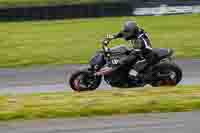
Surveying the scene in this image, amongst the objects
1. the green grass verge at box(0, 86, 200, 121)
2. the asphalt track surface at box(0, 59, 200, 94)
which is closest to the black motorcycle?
the asphalt track surface at box(0, 59, 200, 94)

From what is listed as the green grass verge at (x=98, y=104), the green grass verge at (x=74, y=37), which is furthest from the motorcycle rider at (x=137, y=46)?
the green grass verge at (x=74, y=37)

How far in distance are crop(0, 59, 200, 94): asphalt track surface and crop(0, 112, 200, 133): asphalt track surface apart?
187 inches

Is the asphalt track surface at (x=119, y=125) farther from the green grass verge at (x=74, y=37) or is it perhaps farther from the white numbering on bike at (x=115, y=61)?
the green grass verge at (x=74, y=37)

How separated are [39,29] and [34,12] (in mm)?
713

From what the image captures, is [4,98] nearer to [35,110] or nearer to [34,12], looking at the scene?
[35,110]

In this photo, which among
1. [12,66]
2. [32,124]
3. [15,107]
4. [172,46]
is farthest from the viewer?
[172,46]

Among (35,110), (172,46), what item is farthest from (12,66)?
(35,110)

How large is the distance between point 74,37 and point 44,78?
8587mm

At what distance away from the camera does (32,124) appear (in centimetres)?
881

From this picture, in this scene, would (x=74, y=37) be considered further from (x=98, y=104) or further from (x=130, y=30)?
(x=98, y=104)

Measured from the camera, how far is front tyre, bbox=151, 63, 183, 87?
1293cm

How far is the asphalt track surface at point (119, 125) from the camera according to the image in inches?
328

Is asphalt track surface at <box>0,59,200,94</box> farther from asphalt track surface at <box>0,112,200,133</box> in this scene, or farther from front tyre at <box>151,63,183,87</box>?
asphalt track surface at <box>0,112,200,133</box>

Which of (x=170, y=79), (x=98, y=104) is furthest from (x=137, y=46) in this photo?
(x=98, y=104)
